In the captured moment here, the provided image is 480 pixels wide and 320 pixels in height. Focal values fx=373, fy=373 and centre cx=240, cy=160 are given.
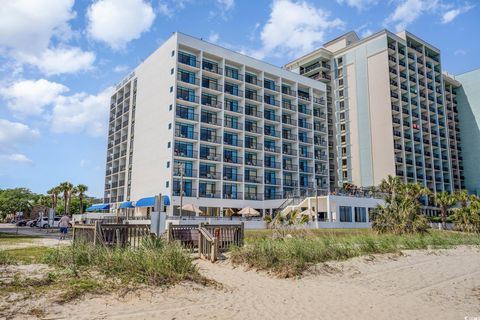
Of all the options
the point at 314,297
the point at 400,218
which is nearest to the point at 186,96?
the point at 400,218

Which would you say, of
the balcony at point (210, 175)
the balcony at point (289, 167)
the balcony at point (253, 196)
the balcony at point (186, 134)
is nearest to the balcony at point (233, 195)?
the balcony at point (253, 196)

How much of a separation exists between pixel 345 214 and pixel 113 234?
37.8 meters

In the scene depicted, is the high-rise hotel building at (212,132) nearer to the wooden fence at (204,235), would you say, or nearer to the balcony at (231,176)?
the balcony at (231,176)

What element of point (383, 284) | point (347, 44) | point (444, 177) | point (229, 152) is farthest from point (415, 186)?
point (383, 284)

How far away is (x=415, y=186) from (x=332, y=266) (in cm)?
4428

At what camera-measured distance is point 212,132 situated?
54.8 metres

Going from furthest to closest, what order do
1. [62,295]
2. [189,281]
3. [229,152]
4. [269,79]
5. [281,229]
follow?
[269,79]
[229,152]
[281,229]
[189,281]
[62,295]

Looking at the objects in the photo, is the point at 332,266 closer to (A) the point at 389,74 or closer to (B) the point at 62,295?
(B) the point at 62,295

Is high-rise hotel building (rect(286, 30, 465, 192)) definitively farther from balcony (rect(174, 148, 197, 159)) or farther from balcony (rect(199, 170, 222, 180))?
balcony (rect(174, 148, 197, 159))

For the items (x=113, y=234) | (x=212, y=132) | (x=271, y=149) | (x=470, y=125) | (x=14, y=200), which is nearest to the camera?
(x=113, y=234)

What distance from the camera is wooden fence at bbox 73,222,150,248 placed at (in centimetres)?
1330

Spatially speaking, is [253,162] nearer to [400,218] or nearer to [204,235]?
[400,218]

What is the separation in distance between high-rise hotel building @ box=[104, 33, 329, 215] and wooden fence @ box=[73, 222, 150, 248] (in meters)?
33.0

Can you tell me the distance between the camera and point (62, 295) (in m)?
7.95
